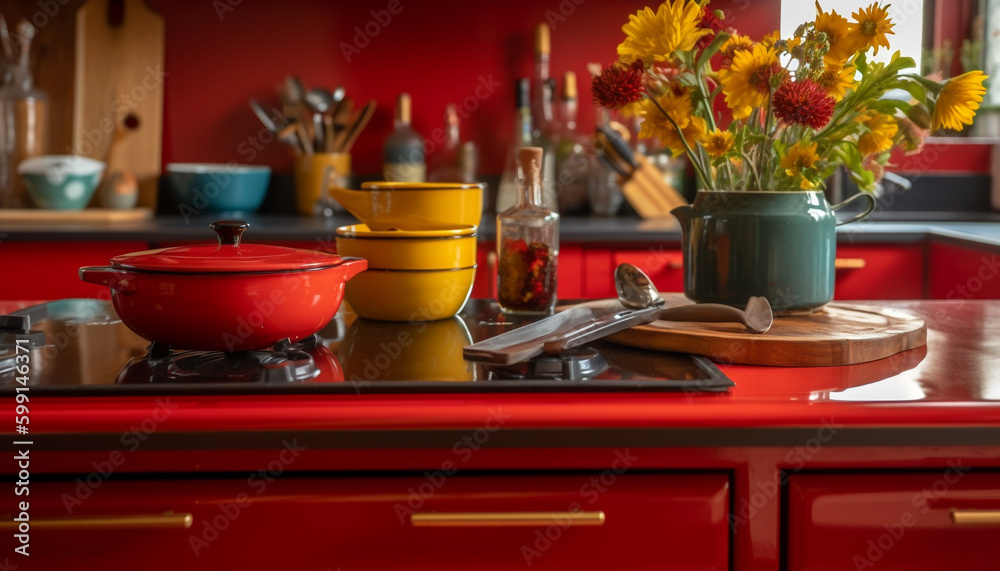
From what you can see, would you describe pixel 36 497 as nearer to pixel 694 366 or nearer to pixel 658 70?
pixel 694 366

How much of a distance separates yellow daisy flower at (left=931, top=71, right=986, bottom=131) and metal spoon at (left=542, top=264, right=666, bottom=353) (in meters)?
0.35

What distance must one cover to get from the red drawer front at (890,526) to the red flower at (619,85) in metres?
0.42

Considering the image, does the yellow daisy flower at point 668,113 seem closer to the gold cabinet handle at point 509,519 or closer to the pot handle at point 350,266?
the pot handle at point 350,266

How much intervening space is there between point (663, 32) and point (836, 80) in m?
0.19

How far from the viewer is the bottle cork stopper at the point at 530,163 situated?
1.10 meters

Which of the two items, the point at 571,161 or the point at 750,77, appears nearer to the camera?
the point at 750,77

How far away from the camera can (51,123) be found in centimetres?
285

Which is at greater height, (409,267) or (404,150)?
(404,150)

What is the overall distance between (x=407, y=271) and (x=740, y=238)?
1.25 ft

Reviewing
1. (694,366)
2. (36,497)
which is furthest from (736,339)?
(36,497)

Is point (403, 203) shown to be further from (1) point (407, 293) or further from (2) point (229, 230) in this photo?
(2) point (229, 230)

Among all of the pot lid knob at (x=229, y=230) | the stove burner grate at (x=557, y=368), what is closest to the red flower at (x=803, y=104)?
the stove burner grate at (x=557, y=368)

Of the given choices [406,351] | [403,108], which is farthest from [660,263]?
[406,351]

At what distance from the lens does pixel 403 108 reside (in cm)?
285
